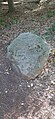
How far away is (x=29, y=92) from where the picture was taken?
5.07m

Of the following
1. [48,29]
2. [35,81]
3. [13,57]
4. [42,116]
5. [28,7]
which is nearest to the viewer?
[42,116]

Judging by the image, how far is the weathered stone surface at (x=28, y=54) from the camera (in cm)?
538

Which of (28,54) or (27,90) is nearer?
(27,90)

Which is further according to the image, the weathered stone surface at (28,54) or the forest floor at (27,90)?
the weathered stone surface at (28,54)

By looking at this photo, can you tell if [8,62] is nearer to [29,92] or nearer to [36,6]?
[29,92]

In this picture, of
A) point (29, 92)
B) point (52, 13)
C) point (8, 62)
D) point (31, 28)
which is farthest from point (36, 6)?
point (29, 92)

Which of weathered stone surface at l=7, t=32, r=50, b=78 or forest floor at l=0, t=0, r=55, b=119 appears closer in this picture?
forest floor at l=0, t=0, r=55, b=119

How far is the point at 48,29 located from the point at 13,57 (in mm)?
2098

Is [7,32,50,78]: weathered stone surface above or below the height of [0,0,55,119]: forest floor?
above

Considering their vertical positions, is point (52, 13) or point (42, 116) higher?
point (52, 13)

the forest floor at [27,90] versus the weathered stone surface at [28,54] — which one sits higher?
→ the weathered stone surface at [28,54]

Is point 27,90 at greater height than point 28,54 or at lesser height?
lesser

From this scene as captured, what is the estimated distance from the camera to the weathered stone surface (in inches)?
212

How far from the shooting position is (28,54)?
5.60 metres
